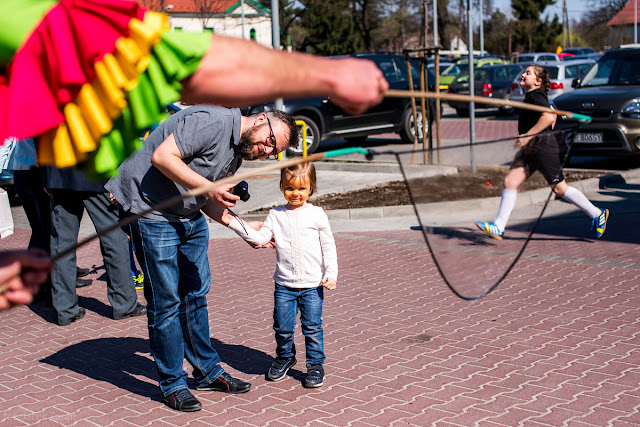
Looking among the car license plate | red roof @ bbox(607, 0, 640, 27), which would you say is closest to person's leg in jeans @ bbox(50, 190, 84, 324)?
the car license plate

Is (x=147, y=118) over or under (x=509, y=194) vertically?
over

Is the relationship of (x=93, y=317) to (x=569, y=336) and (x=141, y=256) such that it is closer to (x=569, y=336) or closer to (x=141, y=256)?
(x=141, y=256)

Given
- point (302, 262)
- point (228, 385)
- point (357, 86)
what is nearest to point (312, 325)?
point (302, 262)

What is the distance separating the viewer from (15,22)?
161 centimetres

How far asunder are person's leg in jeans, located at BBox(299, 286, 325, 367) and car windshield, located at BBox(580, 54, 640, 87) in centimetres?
1127

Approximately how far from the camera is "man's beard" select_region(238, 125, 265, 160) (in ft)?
13.6

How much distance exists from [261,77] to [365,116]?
1560 cm

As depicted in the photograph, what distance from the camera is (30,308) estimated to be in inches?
280

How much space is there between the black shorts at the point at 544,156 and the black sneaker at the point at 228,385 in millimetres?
2270

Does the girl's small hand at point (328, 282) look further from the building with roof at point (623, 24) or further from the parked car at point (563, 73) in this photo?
the building with roof at point (623, 24)

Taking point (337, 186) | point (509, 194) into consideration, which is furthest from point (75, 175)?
point (337, 186)

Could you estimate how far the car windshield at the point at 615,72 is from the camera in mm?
14203

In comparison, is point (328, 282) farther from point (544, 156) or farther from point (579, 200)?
point (579, 200)

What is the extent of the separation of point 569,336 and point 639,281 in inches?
69.6
